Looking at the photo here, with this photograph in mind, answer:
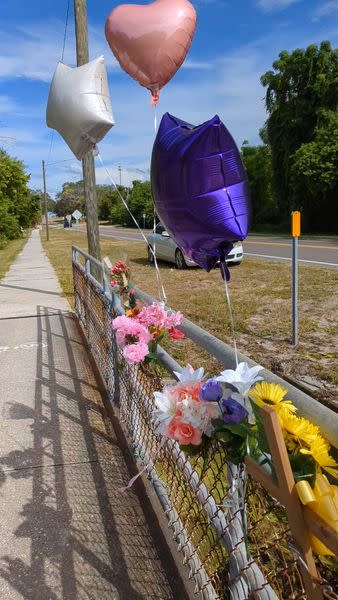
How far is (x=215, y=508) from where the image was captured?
5.43 feet

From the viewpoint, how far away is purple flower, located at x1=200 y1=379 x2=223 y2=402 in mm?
1271

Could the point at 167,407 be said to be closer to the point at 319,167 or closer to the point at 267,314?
the point at 267,314

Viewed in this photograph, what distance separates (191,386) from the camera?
1429mm

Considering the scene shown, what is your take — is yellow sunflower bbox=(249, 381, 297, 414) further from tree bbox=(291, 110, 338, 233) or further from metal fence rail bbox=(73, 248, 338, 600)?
tree bbox=(291, 110, 338, 233)

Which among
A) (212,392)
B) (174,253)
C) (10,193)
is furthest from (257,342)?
(10,193)

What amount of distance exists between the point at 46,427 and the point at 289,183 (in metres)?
29.2

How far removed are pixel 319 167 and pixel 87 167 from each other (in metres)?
21.7

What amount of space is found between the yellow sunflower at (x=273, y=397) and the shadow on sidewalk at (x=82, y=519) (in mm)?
1353

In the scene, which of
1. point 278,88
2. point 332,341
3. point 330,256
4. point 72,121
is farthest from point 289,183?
point 72,121

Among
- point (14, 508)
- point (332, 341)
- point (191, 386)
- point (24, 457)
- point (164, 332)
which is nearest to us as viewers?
point (191, 386)

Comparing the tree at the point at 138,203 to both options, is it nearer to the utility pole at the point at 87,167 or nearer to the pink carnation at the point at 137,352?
the utility pole at the point at 87,167

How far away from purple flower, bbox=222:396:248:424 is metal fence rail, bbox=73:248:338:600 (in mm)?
134

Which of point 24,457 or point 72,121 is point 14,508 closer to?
point 24,457

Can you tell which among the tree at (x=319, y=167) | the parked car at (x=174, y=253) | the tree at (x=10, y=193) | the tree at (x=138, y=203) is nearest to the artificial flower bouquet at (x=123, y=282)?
the parked car at (x=174, y=253)
